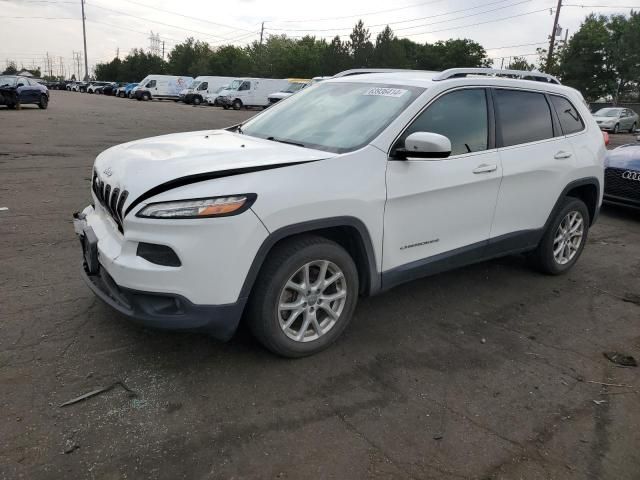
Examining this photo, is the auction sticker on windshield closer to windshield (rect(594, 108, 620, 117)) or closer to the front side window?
the front side window

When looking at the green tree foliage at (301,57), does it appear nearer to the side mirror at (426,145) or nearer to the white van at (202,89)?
the white van at (202,89)

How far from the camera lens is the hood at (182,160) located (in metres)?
2.85

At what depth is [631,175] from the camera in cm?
753

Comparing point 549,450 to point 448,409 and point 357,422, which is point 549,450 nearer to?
point 448,409

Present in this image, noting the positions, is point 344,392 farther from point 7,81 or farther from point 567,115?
point 7,81

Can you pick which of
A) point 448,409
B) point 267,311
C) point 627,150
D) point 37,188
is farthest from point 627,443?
point 37,188

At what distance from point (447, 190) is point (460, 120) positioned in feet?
1.99

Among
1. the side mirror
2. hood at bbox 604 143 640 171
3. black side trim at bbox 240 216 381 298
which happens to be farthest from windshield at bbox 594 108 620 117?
black side trim at bbox 240 216 381 298

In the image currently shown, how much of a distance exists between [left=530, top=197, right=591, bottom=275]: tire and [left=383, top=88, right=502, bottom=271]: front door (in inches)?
42.0

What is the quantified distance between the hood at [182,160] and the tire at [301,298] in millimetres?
534

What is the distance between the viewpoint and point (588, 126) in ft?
16.7

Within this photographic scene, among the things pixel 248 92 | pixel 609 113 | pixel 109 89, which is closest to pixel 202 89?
pixel 248 92

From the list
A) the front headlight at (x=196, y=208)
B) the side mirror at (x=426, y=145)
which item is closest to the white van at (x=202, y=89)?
the side mirror at (x=426, y=145)

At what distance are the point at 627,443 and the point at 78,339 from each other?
3.34 metres
